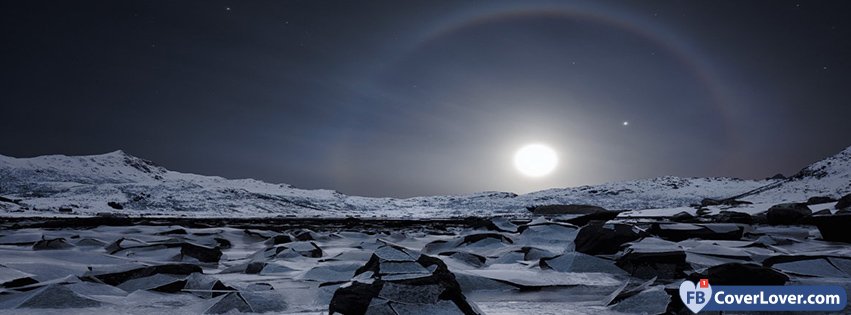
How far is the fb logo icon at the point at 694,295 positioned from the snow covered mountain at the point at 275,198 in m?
21.8

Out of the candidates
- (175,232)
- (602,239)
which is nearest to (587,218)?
(602,239)

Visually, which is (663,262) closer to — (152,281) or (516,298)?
(516,298)

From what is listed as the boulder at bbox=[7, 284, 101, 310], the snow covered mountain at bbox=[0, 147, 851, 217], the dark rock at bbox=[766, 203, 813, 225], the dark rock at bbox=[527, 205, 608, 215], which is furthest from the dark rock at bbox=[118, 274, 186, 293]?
the snow covered mountain at bbox=[0, 147, 851, 217]

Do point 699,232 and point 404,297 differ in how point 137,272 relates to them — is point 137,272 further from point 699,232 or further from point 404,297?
point 699,232

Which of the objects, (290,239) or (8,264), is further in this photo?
(290,239)

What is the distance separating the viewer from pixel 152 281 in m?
2.45

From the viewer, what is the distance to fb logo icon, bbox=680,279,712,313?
1770mm

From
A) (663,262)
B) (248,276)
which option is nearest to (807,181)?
(663,262)

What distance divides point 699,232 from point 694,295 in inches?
144

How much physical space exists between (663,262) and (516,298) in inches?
41.9

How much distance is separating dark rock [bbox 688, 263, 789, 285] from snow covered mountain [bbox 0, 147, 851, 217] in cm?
2186

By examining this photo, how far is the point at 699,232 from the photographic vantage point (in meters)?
4.91

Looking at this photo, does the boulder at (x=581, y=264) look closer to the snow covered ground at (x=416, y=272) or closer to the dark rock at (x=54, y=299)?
the snow covered ground at (x=416, y=272)

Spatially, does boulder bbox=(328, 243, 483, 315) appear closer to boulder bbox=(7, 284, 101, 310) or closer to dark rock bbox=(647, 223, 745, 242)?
boulder bbox=(7, 284, 101, 310)
